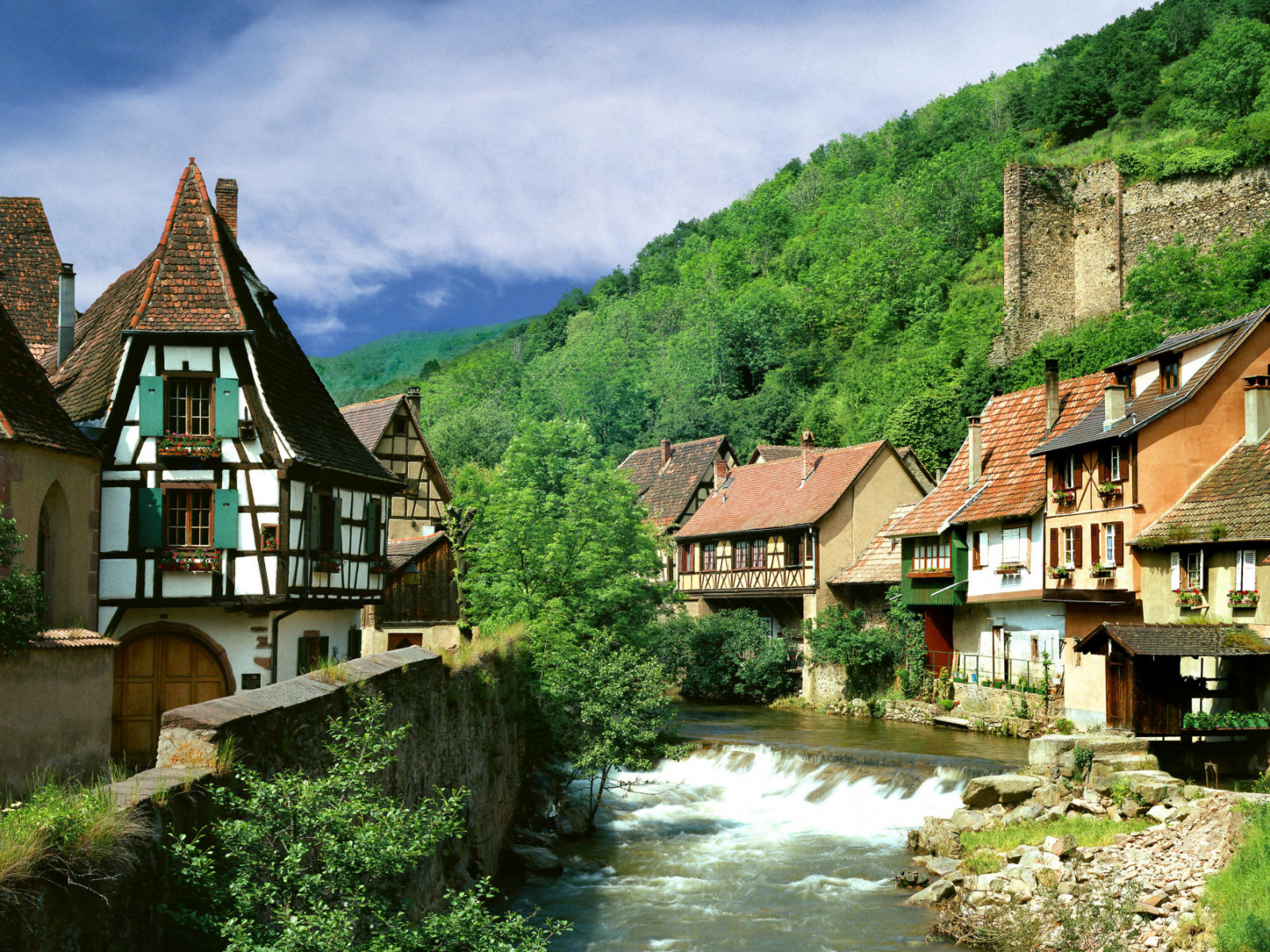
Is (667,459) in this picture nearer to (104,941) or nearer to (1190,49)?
(1190,49)

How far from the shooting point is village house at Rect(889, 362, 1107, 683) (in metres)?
29.9

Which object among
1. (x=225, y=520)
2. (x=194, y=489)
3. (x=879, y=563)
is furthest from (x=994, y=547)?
(x=194, y=489)

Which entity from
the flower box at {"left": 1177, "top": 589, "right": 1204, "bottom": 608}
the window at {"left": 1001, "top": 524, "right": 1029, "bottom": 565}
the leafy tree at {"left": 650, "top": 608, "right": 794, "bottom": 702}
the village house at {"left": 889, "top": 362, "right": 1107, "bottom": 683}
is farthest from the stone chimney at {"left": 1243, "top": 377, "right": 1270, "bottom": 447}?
the leafy tree at {"left": 650, "top": 608, "right": 794, "bottom": 702}

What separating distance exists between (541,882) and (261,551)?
736 centimetres

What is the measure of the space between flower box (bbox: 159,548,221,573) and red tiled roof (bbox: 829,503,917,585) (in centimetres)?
2125

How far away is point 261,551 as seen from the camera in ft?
67.5

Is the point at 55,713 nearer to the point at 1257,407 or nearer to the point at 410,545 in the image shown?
the point at 410,545

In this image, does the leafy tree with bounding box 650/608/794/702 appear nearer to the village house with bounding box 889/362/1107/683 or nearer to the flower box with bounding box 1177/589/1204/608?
the village house with bounding box 889/362/1107/683

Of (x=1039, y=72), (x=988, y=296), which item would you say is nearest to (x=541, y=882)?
(x=988, y=296)

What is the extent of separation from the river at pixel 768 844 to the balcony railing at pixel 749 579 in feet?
29.9

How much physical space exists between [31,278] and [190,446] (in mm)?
7847

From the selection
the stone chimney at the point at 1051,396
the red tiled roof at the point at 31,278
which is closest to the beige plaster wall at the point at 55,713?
the red tiled roof at the point at 31,278

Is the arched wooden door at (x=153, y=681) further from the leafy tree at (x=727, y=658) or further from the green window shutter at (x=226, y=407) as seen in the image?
the leafy tree at (x=727, y=658)

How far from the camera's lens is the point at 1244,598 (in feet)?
72.7
